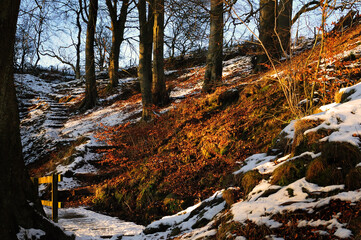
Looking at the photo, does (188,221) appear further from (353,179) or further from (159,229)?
(353,179)

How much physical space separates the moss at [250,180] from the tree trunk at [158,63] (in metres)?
8.16

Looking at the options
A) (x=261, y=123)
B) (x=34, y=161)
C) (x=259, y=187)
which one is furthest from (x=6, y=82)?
(x=34, y=161)

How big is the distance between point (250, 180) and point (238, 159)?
215cm

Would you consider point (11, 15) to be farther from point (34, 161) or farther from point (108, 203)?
point (34, 161)

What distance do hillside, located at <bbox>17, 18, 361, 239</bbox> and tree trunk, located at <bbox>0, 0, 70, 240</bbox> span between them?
2.02m

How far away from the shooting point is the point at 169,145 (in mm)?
8016

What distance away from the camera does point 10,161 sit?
3.21m

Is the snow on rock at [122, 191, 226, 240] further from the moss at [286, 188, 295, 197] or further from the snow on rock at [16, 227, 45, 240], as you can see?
the snow on rock at [16, 227, 45, 240]

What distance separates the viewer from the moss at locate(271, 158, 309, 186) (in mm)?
2957

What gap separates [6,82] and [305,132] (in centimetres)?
420

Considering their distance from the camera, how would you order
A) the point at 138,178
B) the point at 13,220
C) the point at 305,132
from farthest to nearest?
1. the point at 138,178
2. the point at 305,132
3. the point at 13,220

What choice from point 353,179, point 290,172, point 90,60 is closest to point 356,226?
point 353,179

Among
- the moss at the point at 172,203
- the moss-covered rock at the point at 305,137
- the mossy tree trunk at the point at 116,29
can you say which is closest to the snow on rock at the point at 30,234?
the moss at the point at 172,203

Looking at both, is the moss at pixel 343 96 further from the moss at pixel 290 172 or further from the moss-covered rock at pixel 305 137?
the moss at pixel 290 172
